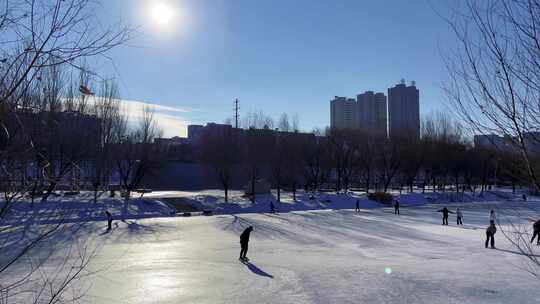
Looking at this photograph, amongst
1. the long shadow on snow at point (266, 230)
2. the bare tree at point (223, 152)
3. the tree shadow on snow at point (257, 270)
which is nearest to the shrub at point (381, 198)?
the bare tree at point (223, 152)

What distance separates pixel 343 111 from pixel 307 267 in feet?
305

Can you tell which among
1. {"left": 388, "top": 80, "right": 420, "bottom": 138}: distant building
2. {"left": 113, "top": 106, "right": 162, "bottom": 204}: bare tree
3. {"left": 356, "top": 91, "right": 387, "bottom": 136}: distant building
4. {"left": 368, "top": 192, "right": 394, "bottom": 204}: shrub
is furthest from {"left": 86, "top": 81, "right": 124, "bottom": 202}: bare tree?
{"left": 356, "top": 91, "right": 387, "bottom": 136}: distant building

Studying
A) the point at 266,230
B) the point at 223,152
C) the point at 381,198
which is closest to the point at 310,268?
the point at 266,230

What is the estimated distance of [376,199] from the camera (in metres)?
55.8

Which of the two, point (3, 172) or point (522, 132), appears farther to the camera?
point (522, 132)

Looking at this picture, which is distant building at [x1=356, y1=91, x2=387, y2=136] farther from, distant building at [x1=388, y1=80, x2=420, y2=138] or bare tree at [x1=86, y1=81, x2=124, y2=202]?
bare tree at [x1=86, y1=81, x2=124, y2=202]

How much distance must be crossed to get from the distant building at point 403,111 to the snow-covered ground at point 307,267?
1423 inches

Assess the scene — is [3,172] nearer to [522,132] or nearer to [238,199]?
[522,132]

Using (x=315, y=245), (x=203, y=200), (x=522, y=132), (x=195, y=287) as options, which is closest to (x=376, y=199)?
(x=203, y=200)

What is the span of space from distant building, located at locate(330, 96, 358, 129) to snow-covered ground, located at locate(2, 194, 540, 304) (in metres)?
78.7

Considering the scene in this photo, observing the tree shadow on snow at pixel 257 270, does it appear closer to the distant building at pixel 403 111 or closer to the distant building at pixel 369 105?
the distant building at pixel 403 111

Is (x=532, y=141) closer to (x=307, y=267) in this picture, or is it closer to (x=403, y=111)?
(x=307, y=267)

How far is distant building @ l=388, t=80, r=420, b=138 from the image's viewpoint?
199 feet

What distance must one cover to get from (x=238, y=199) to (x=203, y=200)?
4.10 m
